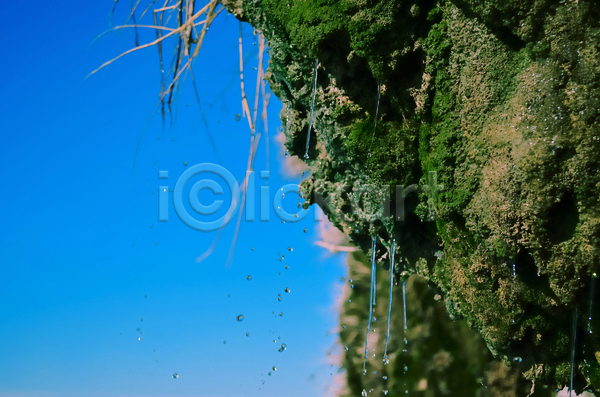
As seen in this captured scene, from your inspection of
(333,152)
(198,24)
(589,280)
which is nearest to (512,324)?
(589,280)

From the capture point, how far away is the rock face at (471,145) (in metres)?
1.99

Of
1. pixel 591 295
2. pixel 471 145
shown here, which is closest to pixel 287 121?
pixel 471 145

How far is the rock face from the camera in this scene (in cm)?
199

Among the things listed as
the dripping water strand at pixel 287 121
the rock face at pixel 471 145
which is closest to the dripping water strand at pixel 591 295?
the rock face at pixel 471 145

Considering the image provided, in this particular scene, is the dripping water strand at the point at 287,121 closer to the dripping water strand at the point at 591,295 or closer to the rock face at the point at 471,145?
the rock face at the point at 471,145

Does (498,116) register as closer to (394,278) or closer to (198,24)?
(394,278)

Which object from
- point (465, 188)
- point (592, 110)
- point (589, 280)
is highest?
point (592, 110)

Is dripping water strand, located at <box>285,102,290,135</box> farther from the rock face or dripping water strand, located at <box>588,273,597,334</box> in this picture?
dripping water strand, located at <box>588,273,597,334</box>

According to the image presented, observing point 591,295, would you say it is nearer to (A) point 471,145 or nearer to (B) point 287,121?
(A) point 471,145

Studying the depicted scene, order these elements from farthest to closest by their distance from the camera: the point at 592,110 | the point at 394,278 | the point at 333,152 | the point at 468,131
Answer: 1. the point at 394,278
2. the point at 333,152
3. the point at 468,131
4. the point at 592,110

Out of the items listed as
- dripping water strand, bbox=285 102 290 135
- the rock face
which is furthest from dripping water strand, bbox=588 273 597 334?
dripping water strand, bbox=285 102 290 135

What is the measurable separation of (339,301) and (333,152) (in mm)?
4238

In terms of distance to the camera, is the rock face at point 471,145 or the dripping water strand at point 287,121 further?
the dripping water strand at point 287,121

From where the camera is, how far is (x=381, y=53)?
245 centimetres
